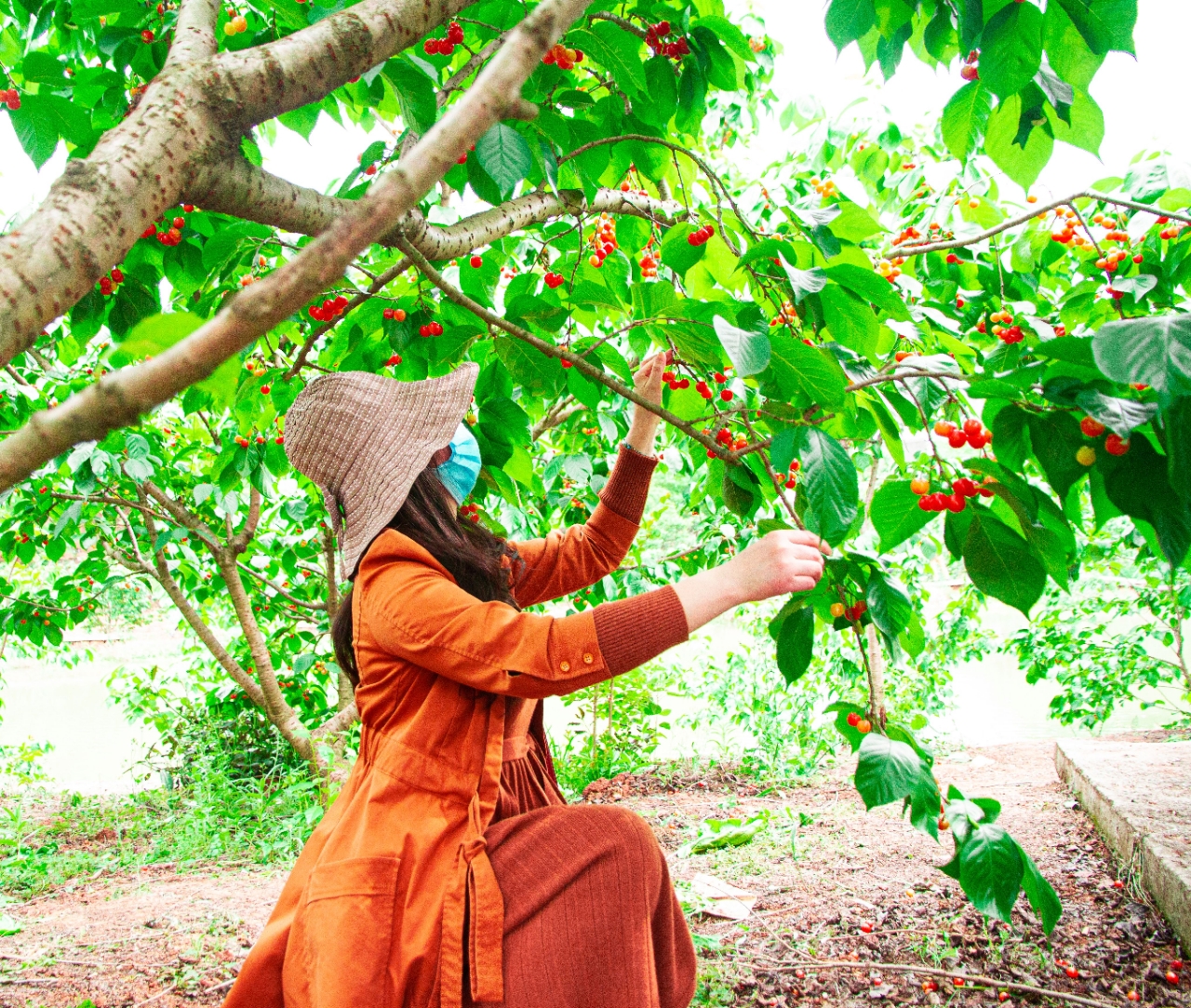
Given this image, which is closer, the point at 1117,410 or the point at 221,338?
the point at 221,338

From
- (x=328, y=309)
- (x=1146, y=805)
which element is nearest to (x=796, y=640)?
(x=328, y=309)

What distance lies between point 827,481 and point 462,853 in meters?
0.75

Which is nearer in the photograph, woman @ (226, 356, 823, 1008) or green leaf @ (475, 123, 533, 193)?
woman @ (226, 356, 823, 1008)

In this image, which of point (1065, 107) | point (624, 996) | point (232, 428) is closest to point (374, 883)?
point (624, 996)

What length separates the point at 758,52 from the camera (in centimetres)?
277

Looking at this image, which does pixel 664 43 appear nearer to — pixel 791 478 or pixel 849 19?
pixel 849 19

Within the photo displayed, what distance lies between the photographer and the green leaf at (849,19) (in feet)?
4.01

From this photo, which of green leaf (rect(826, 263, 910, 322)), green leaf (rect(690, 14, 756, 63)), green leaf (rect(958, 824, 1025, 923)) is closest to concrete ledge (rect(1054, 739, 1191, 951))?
green leaf (rect(958, 824, 1025, 923))

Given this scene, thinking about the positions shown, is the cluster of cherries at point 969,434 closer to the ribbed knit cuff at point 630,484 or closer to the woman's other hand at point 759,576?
the woman's other hand at point 759,576

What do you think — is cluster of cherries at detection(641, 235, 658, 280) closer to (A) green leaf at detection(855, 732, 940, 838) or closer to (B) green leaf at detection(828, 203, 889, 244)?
(B) green leaf at detection(828, 203, 889, 244)

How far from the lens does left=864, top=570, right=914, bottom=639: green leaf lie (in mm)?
1146

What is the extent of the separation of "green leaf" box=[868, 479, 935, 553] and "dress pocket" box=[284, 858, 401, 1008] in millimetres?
850

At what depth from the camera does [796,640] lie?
1.31 metres

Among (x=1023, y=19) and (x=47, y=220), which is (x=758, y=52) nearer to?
(x=1023, y=19)
